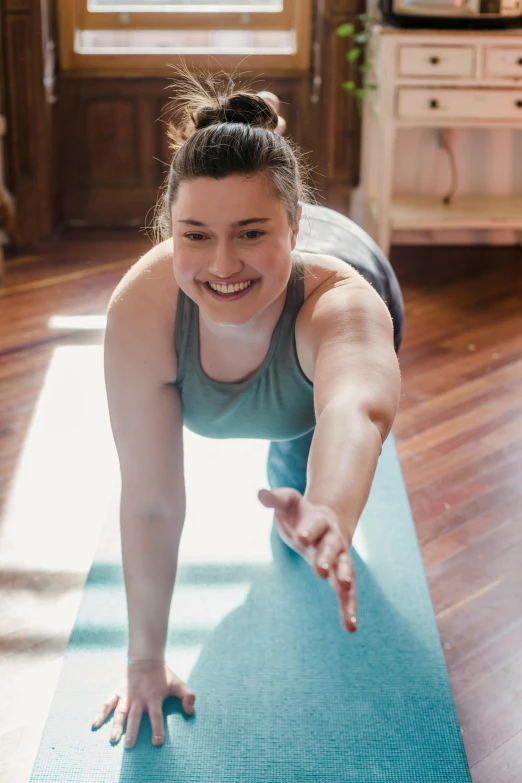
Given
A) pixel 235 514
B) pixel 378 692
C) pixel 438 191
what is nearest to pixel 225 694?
pixel 378 692

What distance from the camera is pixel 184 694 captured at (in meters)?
1.61

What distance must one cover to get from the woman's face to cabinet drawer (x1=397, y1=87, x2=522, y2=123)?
232 centimetres

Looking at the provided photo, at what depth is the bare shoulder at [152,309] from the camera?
1.50 m

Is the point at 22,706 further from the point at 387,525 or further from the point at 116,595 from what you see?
the point at 387,525

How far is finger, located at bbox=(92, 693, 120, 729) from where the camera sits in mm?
1566

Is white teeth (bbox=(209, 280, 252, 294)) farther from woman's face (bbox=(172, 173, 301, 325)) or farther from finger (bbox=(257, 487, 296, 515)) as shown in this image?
finger (bbox=(257, 487, 296, 515))

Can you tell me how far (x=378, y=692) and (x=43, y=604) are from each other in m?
0.68

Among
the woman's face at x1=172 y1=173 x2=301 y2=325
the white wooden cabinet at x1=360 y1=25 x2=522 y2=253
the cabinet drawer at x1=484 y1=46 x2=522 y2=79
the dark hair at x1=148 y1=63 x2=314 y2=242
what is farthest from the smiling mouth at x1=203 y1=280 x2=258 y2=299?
the cabinet drawer at x1=484 y1=46 x2=522 y2=79

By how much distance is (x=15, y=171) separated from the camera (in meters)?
3.92

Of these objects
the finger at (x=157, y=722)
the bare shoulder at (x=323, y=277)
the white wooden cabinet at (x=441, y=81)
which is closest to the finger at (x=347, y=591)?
the bare shoulder at (x=323, y=277)

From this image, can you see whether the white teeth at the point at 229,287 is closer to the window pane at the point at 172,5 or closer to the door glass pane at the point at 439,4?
the door glass pane at the point at 439,4

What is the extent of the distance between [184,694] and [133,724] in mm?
101

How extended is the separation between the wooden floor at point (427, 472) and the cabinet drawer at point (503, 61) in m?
0.76

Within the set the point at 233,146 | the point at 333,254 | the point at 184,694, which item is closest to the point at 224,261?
the point at 233,146
